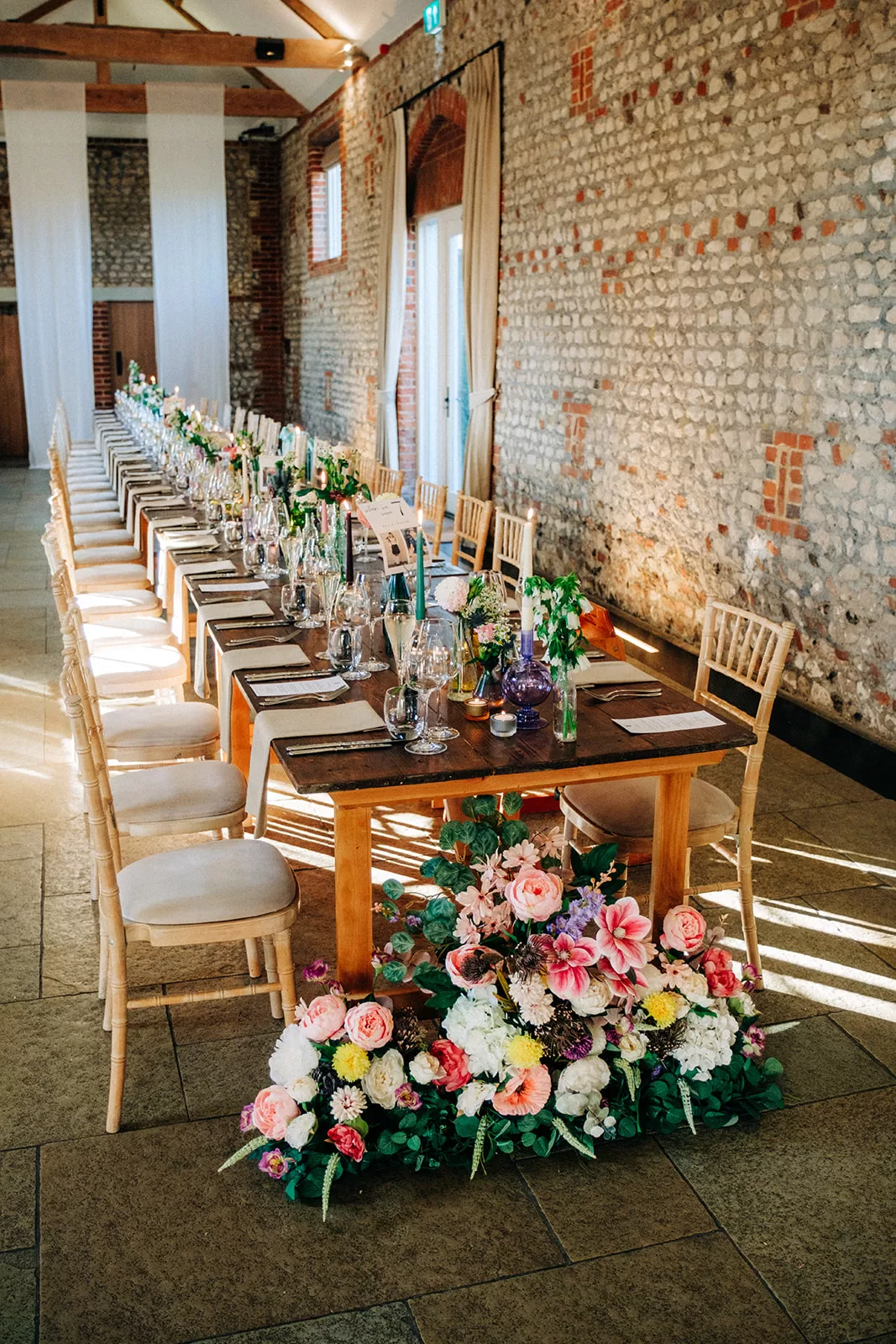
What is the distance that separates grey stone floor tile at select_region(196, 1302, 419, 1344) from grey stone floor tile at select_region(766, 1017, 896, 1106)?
105 centimetres

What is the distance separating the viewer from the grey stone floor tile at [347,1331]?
2.03 meters

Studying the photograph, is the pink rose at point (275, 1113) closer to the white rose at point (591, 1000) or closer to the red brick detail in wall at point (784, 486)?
the white rose at point (591, 1000)

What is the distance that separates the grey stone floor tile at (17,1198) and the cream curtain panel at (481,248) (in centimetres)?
676

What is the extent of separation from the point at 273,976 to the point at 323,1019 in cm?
57

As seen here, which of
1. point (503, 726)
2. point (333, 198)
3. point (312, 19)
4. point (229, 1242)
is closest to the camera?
point (229, 1242)

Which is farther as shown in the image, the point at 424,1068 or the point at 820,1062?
the point at 820,1062

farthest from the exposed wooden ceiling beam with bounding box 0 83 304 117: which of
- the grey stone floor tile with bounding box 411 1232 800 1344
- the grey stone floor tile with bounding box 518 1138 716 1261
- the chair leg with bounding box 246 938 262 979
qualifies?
the grey stone floor tile with bounding box 411 1232 800 1344

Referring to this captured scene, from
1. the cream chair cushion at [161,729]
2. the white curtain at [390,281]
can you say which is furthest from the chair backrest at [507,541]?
the white curtain at [390,281]

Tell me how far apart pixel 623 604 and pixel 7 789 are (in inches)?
141

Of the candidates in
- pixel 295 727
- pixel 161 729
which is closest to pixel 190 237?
pixel 161 729

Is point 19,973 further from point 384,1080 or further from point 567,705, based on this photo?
point 567,705

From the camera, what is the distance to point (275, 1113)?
7.84 ft

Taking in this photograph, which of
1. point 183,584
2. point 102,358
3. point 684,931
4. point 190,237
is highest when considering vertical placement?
point 190,237

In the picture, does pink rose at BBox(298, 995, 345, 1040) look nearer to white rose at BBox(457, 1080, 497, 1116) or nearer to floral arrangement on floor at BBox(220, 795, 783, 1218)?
floral arrangement on floor at BBox(220, 795, 783, 1218)
